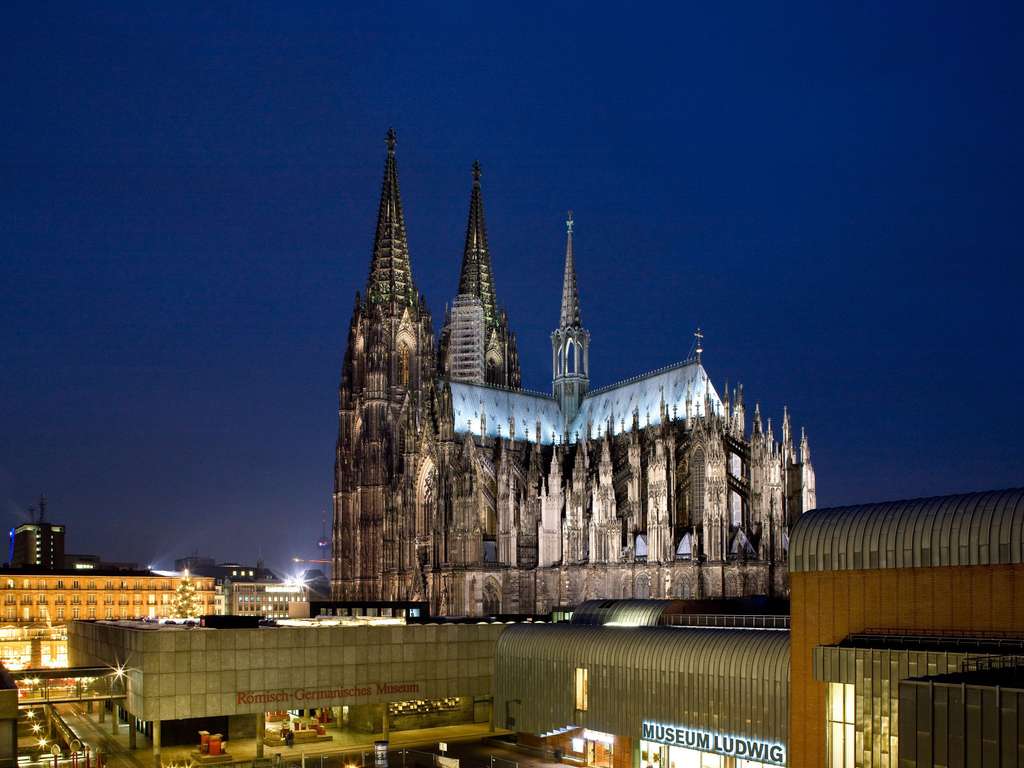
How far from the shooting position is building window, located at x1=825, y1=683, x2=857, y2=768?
35.6 meters

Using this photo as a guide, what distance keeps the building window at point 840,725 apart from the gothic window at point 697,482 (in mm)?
50405

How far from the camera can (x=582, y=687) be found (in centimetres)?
5325

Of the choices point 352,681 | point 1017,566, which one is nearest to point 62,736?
point 352,681

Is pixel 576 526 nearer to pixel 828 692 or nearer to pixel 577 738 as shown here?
pixel 577 738

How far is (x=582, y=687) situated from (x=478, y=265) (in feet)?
262

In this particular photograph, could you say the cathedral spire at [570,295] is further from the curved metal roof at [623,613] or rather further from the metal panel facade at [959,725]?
the metal panel facade at [959,725]

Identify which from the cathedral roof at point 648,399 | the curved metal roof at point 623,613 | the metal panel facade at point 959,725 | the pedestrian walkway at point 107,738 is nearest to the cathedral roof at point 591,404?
the cathedral roof at point 648,399

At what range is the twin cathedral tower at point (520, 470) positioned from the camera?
3191 inches

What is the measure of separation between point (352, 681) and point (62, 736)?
588 inches

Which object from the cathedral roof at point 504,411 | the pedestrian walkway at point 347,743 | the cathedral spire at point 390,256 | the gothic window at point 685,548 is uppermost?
the cathedral spire at point 390,256

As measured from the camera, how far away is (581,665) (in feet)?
175

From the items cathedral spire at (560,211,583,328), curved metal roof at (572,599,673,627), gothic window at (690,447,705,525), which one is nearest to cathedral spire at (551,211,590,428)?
cathedral spire at (560,211,583,328)

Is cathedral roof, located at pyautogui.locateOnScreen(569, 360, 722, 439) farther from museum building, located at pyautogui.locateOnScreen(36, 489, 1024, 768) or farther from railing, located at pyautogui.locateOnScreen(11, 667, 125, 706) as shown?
railing, located at pyautogui.locateOnScreen(11, 667, 125, 706)

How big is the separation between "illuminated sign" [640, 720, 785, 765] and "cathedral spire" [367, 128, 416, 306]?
75.1 metres
